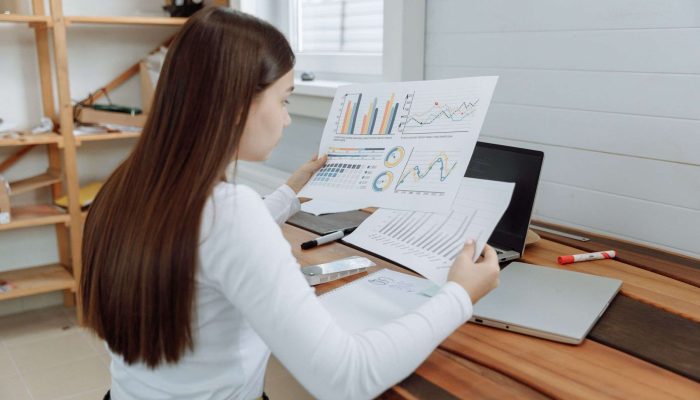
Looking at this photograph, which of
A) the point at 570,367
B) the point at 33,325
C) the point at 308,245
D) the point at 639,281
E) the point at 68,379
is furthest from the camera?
the point at 33,325

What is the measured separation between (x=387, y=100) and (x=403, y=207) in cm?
25

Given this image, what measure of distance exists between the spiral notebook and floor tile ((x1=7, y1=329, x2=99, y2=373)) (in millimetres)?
1744

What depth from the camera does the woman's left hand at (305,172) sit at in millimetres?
1235

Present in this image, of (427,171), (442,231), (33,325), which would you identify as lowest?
(33,325)

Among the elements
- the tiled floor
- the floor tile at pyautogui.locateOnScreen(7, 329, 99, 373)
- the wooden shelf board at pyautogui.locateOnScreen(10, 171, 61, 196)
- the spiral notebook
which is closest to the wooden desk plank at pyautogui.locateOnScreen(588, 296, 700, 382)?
the spiral notebook

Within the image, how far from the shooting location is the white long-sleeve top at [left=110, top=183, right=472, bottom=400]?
727 mm

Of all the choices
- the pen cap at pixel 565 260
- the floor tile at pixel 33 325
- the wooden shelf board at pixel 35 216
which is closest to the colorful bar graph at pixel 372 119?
the pen cap at pixel 565 260

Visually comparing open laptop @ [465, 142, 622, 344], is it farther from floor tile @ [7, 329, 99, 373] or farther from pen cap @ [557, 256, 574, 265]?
floor tile @ [7, 329, 99, 373]

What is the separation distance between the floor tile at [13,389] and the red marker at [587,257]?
1.83 meters

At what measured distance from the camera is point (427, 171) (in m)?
1.02

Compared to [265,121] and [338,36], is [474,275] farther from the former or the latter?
[338,36]

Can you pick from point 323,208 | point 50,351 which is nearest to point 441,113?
point 323,208

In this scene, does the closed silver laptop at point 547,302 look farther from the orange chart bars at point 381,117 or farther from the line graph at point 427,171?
the orange chart bars at point 381,117

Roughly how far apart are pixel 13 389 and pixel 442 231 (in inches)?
71.6
